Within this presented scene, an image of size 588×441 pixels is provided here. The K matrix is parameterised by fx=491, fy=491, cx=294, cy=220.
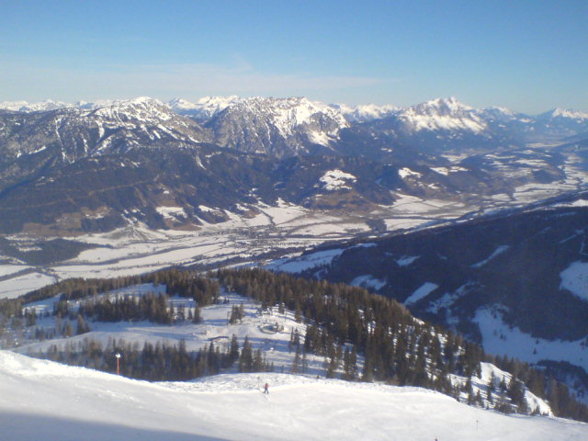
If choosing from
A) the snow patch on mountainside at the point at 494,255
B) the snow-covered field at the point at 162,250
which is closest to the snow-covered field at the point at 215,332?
the snow patch on mountainside at the point at 494,255

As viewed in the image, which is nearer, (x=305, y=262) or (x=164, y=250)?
(x=305, y=262)

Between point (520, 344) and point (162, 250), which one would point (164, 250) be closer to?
point (162, 250)

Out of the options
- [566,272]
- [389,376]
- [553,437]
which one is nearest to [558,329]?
[566,272]

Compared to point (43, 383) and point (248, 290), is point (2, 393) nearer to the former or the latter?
point (43, 383)

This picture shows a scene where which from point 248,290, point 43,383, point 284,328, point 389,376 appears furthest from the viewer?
point 248,290

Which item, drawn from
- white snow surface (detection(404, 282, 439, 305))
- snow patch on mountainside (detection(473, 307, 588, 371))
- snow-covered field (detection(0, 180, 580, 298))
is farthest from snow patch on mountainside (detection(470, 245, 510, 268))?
snow-covered field (detection(0, 180, 580, 298))

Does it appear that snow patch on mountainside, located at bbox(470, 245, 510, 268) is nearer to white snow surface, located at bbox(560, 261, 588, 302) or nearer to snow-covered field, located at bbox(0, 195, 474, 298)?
white snow surface, located at bbox(560, 261, 588, 302)

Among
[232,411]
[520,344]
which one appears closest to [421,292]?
[520,344]

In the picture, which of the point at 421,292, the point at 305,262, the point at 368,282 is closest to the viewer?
the point at 421,292
